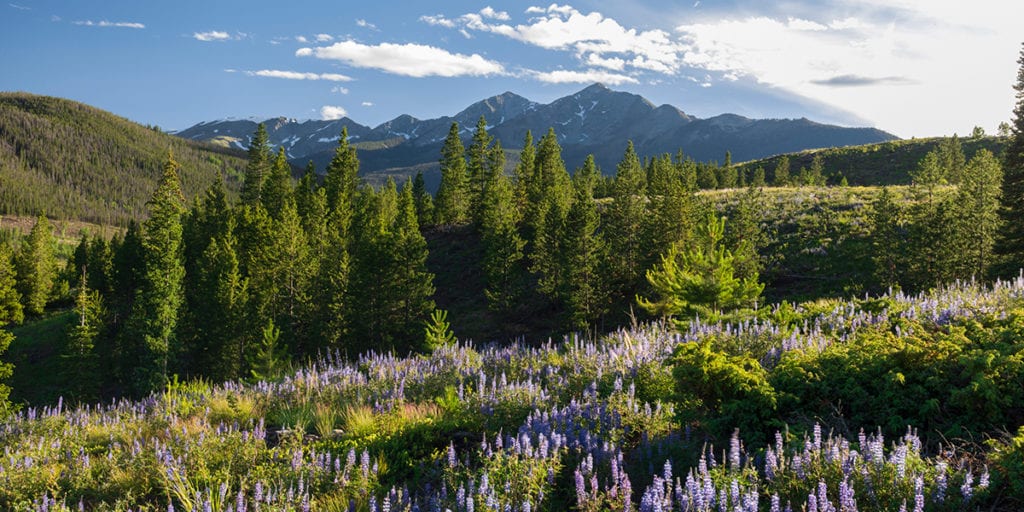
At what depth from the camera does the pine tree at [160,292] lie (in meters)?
35.6

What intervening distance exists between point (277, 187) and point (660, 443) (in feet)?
182

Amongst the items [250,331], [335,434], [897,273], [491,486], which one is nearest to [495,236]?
[250,331]

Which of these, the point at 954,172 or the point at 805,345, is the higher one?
the point at 954,172

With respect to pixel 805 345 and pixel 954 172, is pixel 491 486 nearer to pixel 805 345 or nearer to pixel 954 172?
pixel 805 345

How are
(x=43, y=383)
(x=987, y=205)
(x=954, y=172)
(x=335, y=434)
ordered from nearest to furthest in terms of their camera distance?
(x=335, y=434), (x=987, y=205), (x=43, y=383), (x=954, y=172)

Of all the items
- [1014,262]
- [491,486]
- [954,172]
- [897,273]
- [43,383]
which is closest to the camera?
[491,486]

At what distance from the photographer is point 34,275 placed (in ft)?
243

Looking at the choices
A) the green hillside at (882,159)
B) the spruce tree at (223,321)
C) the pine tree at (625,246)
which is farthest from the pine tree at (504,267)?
the green hillside at (882,159)

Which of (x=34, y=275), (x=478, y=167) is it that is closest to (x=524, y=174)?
(x=478, y=167)

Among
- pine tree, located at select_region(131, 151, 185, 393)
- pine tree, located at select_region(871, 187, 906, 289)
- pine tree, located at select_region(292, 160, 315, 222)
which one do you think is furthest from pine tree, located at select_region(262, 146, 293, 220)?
pine tree, located at select_region(871, 187, 906, 289)

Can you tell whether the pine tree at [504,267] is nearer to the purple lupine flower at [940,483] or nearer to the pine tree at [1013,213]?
the pine tree at [1013,213]

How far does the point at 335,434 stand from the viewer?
6906mm

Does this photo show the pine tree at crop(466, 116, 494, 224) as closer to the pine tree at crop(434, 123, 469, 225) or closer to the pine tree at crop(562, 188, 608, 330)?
the pine tree at crop(434, 123, 469, 225)

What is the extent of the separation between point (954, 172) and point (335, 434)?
79.5 meters
